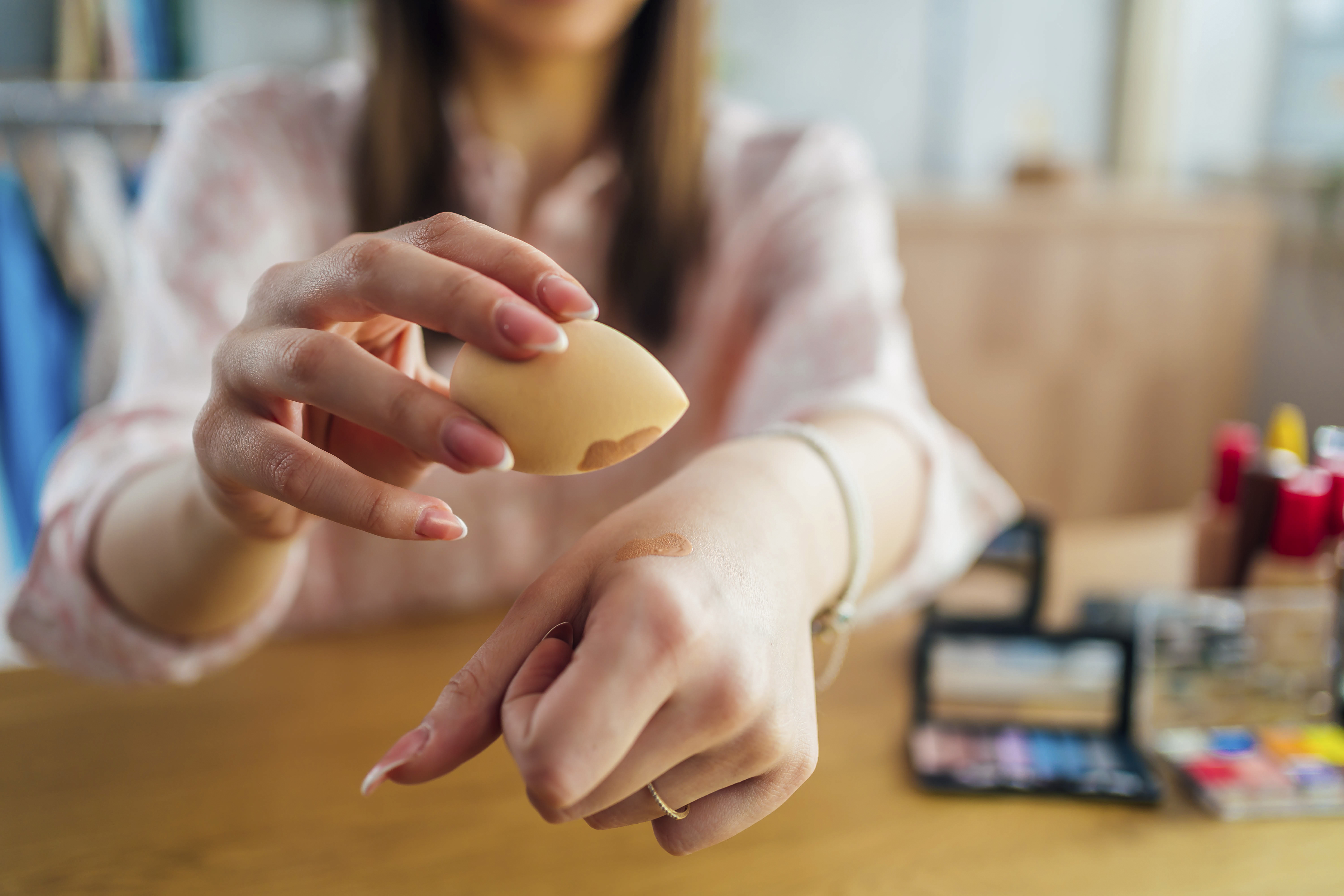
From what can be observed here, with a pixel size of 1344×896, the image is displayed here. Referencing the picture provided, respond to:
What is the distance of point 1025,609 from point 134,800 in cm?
41

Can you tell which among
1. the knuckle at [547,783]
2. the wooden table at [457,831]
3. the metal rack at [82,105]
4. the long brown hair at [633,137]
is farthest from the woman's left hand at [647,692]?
the metal rack at [82,105]

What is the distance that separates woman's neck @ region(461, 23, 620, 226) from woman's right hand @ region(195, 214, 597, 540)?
0.42m

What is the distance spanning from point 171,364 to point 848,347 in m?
0.33

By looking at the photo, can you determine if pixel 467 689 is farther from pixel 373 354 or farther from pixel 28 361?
pixel 28 361

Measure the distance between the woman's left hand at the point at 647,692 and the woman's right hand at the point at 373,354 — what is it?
28mm

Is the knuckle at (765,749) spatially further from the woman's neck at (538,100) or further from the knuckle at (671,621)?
the woman's neck at (538,100)

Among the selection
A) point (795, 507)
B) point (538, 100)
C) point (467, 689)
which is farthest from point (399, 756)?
point (538, 100)

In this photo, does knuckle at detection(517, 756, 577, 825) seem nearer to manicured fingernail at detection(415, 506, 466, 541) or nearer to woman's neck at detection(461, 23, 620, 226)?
manicured fingernail at detection(415, 506, 466, 541)

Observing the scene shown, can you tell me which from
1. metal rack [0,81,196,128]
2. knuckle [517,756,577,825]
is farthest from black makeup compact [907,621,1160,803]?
metal rack [0,81,196,128]

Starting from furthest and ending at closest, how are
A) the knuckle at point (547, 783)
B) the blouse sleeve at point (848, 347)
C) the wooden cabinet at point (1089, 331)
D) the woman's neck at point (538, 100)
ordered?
the wooden cabinet at point (1089, 331)
the woman's neck at point (538, 100)
the blouse sleeve at point (848, 347)
the knuckle at point (547, 783)

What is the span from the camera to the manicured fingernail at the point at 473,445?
0.16 metres

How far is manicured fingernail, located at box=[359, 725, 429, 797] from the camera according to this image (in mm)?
155

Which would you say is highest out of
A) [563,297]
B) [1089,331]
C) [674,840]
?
[563,297]

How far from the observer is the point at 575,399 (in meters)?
0.17
